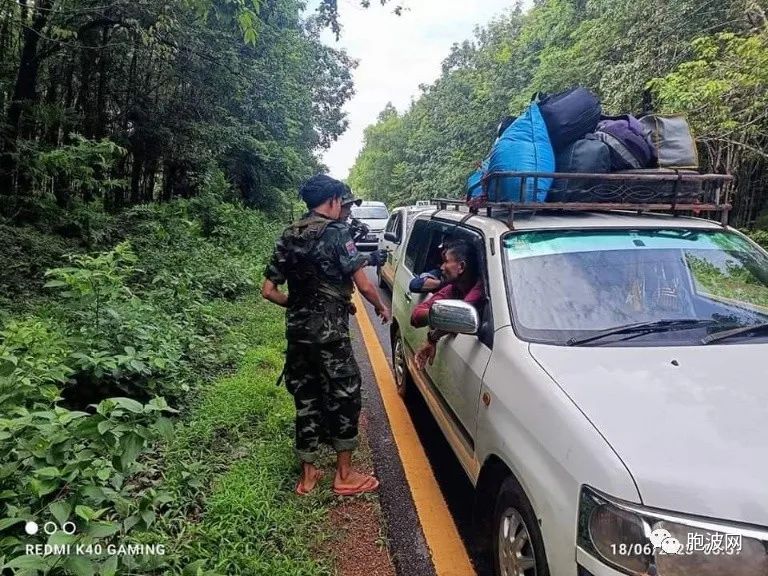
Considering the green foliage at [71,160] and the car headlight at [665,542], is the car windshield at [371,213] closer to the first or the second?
the green foliage at [71,160]

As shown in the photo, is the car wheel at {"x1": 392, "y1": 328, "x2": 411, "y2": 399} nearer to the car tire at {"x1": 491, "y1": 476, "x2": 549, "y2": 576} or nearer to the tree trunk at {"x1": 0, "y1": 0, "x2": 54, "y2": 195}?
the car tire at {"x1": 491, "y1": 476, "x2": 549, "y2": 576}

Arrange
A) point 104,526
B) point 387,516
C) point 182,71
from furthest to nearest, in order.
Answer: point 182,71 → point 387,516 → point 104,526

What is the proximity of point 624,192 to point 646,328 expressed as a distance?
1126mm

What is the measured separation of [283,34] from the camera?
15875 millimetres

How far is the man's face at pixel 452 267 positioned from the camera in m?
3.49

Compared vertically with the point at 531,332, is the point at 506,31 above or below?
above

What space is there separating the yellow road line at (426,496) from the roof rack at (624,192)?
1.78 m

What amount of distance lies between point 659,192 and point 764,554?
7.82 ft

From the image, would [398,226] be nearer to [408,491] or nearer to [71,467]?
[408,491]

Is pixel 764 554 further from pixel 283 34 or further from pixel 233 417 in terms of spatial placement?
pixel 283 34

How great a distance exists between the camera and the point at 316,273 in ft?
10.2

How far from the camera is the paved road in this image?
2.71 metres

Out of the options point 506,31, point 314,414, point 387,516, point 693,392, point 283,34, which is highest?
point 506,31

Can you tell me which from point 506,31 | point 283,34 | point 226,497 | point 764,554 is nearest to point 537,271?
point 764,554
